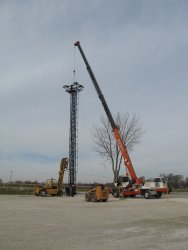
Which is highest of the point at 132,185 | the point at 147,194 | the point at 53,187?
the point at 53,187

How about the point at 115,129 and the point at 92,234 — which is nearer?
the point at 92,234

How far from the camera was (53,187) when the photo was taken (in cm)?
4694

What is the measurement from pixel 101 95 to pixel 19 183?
149 feet

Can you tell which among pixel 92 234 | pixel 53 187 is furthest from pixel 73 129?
pixel 92 234

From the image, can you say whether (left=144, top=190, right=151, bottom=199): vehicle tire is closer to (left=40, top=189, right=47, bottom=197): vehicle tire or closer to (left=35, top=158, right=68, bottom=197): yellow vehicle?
(left=35, top=158, right=68, bottom=197): yellow vehicle

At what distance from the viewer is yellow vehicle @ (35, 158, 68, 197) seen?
152 ft

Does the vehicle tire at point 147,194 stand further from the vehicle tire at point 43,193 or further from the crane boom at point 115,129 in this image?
the vehicle tire at point 43,193

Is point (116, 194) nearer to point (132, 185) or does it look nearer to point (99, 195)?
point (132, 185)

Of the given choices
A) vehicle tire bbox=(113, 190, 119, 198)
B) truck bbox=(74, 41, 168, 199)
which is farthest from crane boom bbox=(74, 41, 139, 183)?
vehicle tire bbox=(113, 190, 119, 198)

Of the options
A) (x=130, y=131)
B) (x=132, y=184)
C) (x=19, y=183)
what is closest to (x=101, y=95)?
(x=132, y=184)

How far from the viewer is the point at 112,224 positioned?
15680mm

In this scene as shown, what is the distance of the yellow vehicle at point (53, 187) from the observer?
1826 inches

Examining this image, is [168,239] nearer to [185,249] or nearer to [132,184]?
[185,249]

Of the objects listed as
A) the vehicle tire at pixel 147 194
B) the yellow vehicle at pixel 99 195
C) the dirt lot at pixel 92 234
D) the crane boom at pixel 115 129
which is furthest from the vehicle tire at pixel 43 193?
the dirt lot at pixel 92 234
